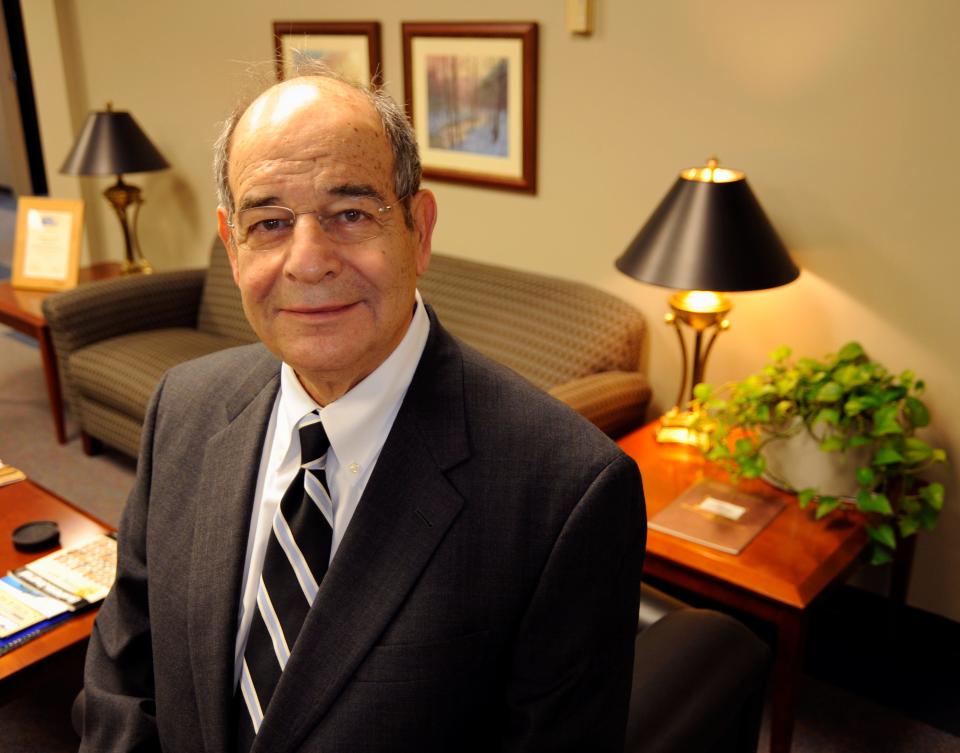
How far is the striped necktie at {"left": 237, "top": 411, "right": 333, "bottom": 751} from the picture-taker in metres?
1.21

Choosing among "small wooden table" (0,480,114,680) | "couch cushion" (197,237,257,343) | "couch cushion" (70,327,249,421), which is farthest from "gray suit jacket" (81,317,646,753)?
"couch cushion" (197,237,257,343)

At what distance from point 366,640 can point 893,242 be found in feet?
6.24

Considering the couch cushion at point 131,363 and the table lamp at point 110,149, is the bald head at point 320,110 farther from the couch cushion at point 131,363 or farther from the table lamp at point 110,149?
the table lamp at point 110,149

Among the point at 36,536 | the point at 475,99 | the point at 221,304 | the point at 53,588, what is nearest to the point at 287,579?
the point at 53,588

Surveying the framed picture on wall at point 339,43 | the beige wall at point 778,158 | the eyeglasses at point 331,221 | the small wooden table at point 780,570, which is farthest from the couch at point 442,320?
the eyeglasses at point 331,221

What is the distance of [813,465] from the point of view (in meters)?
2.26

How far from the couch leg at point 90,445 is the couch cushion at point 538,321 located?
5.16 feet

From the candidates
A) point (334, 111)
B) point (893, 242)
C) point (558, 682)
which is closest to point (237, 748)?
point (558, 682)

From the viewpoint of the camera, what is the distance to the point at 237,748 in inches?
49.1

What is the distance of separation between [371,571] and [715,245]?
1.50 metres

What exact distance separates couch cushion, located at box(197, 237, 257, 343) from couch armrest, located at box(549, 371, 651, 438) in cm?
152

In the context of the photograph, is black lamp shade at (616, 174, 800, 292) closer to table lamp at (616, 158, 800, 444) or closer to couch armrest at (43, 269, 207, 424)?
table lamp at (616, 158, 800, 444)

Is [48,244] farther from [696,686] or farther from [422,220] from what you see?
[696,686]

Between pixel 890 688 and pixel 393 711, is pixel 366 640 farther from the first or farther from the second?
pixel 890 688
